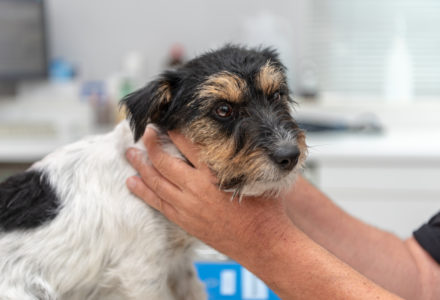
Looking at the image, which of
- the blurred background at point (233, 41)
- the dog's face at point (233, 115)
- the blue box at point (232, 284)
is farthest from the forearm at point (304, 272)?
the blurred background at point (233, 41)

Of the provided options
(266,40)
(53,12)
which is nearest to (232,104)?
(266,40)

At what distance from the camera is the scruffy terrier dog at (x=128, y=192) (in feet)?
3.73

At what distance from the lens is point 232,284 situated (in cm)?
161

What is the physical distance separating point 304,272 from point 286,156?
0.86 ft

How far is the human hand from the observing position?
112cm

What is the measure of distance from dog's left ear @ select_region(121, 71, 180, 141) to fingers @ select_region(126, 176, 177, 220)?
11 cm

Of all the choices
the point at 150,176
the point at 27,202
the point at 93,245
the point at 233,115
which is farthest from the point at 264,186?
the point at 27,202

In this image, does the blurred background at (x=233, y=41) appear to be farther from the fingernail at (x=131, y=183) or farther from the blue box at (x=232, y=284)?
the fingernail at (x=131, y=183)

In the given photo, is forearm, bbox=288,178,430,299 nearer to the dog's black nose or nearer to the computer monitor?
the dog's black nose

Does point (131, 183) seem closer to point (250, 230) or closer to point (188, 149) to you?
point (188, 149)

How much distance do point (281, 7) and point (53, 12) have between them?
5.68ft

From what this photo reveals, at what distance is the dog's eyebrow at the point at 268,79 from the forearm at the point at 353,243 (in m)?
0.37

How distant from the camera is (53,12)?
3.72 m

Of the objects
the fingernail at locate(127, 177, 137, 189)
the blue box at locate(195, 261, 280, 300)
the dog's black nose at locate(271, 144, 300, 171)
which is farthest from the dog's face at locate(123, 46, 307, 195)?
the blue box at locate(195, 261, 280, 300)
